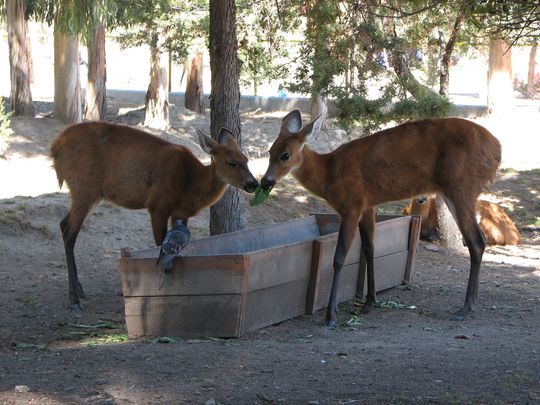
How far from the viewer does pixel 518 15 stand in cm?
527

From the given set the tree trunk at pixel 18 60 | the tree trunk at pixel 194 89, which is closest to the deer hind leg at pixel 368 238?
the tree trunk at pixel 18 60

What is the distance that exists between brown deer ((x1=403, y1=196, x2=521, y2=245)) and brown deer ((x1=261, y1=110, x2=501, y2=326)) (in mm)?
4123

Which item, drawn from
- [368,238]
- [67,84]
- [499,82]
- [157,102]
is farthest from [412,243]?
[499,82]

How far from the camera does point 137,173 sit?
8.67 m

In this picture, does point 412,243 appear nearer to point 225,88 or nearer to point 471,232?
point 471,232

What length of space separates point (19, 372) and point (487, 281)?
6.16 m

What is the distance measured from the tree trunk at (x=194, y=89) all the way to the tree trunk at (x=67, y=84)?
18.7 ft

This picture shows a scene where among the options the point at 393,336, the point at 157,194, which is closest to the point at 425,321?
the point at 393,336

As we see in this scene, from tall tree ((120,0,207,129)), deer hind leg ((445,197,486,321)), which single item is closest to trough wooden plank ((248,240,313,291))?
deer hind leg ((445,197,486,321))

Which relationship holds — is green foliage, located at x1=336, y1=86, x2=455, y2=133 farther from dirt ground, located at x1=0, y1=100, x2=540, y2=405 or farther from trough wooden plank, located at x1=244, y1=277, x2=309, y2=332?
trough wooden plank, located at x1=244, y1=277, x2=309, y2=332

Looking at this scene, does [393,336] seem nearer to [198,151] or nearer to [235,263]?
[235,263]

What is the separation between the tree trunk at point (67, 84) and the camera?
1834 centimetres

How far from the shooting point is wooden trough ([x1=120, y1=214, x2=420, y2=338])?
6.84 meters

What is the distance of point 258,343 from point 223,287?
20.9 inches
